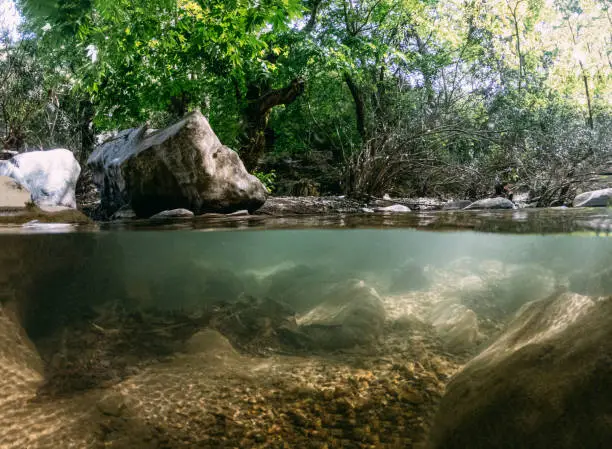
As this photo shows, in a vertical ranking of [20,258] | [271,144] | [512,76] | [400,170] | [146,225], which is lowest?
[20,258]

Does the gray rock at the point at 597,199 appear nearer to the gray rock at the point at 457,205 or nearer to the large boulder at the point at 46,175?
the gray rock at the point at 457,205

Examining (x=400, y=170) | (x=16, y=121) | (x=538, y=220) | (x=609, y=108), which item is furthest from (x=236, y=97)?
(x=609, y=108)

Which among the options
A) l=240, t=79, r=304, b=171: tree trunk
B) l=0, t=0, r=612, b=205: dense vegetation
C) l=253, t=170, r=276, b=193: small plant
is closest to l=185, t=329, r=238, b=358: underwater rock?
l=0, t=0, r=612, b=205: dense vegetation

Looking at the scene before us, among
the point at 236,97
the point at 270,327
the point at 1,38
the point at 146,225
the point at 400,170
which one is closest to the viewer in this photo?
the point at 270,327

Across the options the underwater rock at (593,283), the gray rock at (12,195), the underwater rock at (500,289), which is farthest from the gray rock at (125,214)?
the underwater rock at (593,283)

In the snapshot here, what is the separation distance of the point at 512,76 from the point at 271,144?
9582 mm

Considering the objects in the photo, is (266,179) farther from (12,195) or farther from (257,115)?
(12,195)

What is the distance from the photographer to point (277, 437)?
333cm

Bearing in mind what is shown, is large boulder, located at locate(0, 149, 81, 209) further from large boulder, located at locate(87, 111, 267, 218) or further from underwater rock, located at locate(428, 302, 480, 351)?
underwater rock, located at locate(428, 302, 480, 351)

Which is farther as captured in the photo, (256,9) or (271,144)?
(271,144)

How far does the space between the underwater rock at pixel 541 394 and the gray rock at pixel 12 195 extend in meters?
7.69

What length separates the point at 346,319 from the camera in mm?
6242

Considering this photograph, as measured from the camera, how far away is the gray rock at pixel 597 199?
27.5 feet

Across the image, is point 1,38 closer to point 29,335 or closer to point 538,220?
point 29,335
